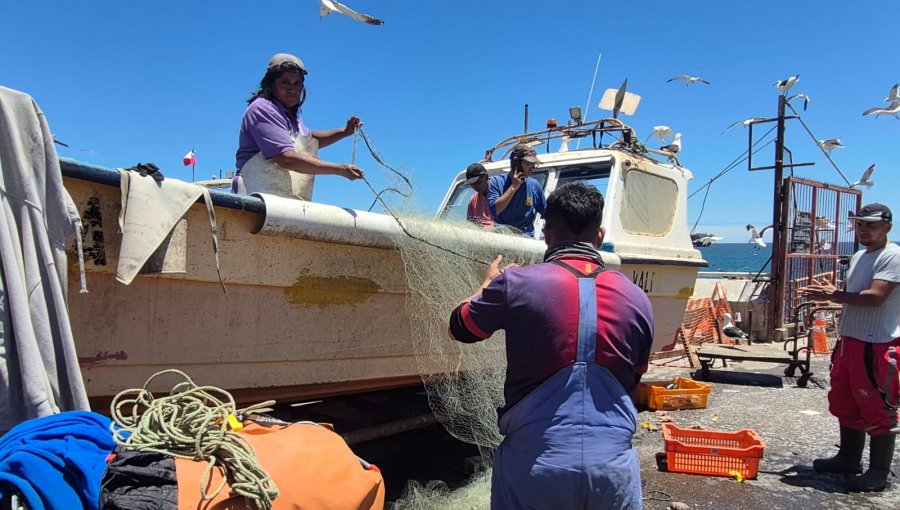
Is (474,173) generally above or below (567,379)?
above

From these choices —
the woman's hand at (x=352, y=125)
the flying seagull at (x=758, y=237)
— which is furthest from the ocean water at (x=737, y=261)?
the woman's hand at (x=352, y=125)

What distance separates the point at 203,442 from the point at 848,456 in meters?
3.98

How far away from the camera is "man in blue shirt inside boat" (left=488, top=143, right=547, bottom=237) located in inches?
167

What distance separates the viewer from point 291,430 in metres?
2.25

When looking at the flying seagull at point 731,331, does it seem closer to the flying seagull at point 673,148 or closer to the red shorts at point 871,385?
the flying seagull at point 673,148

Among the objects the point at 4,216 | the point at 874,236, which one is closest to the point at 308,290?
the point at 4,216

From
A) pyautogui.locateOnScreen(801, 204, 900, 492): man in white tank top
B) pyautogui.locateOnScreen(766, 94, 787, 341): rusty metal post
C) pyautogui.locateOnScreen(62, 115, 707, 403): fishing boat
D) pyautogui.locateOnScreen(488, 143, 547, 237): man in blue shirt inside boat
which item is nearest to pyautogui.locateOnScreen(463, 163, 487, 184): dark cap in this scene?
pyautogui.locateOnScreen(488, 143, 547, 237): man in blue shirt inside boat

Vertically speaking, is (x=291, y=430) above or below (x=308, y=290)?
below

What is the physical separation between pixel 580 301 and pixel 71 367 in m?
1.73

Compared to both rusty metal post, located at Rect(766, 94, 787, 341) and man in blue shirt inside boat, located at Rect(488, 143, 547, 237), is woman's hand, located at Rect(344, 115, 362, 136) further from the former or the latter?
rusty metal post, located at Rect(766, 94, 787, 341)

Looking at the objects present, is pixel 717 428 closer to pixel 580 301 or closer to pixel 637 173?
pixel 637 173

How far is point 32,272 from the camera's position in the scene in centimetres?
206

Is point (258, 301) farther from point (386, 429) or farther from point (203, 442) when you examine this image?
point (386, 429)

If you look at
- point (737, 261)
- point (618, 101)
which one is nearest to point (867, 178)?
point (618, 101)
